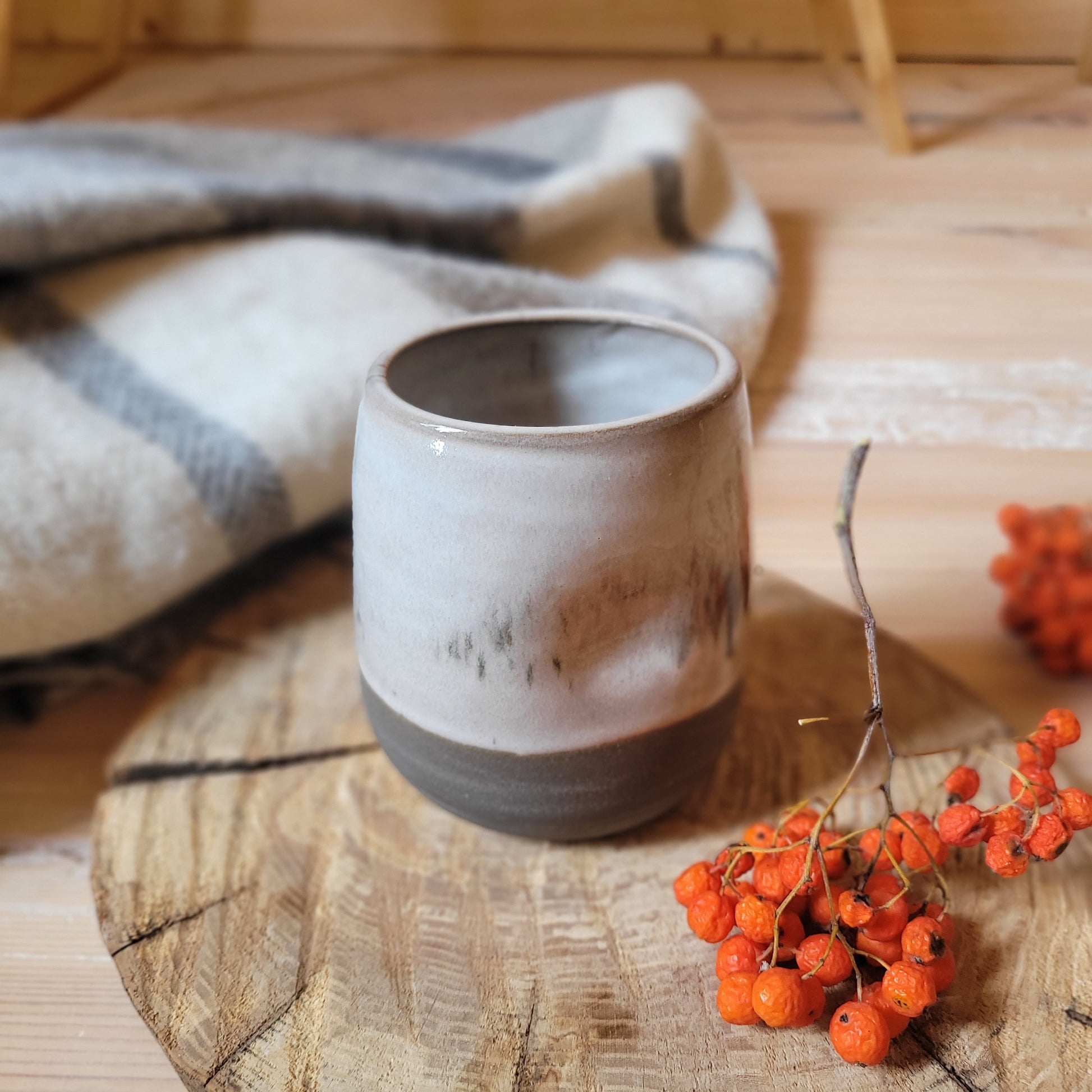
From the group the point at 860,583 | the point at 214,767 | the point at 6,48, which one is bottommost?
the point at 214,767

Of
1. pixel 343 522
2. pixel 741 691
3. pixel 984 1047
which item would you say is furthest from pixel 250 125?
pixel 984 1047

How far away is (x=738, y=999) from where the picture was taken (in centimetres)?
28

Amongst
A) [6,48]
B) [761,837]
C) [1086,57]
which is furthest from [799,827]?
[6,48]

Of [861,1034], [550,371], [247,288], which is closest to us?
[861,1034]

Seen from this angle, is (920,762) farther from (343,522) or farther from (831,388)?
(343,522)

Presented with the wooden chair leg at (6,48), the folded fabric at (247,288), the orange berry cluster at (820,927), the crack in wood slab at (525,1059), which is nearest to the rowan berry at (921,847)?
the orange berry cluster at (820,927)

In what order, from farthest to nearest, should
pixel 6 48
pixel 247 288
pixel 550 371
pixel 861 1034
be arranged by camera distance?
pixel 6 48 < pixel 247 288 < pixel 550 371 < pixel 861 1034

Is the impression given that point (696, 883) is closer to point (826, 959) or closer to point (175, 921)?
point (826, 959)

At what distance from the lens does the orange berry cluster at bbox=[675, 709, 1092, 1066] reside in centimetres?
28

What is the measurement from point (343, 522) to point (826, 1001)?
0.35m

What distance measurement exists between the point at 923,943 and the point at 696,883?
0.06m

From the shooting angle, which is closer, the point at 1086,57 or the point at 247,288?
the point at 1086,57

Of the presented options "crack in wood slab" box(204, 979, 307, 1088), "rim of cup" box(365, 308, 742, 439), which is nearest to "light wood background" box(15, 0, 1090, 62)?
Result: "rim of cup" box(365, 308, 742, 439)

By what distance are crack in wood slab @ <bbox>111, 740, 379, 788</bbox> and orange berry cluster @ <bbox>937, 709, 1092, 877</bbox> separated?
21 cm
